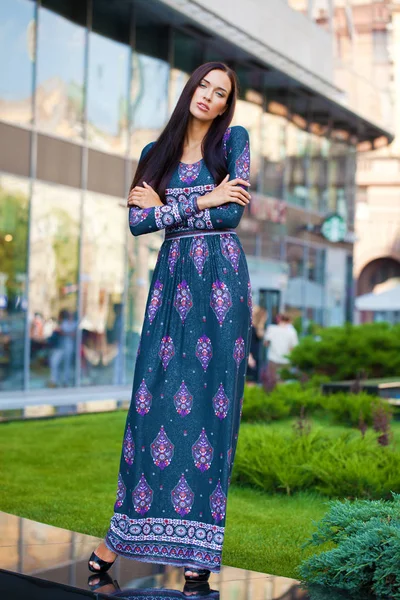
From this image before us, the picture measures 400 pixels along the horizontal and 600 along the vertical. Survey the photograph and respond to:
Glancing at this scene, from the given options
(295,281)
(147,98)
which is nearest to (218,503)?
(147,98)

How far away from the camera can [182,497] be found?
13.2 feet

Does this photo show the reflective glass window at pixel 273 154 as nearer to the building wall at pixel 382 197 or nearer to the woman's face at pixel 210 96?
the woman's face at pixel 210 96

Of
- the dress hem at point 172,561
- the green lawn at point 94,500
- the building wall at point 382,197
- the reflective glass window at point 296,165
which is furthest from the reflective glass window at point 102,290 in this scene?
→ the building wall at point 382,197

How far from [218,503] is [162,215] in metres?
1.17

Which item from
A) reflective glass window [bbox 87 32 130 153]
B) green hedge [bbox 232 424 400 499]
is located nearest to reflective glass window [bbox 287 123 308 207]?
reflective glass window [bbox 87 32 130 153]

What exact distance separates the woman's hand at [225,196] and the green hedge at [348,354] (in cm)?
1245

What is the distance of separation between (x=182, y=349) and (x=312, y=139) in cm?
2520

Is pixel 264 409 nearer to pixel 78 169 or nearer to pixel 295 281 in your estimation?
pixel 78 169

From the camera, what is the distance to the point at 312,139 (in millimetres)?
28656

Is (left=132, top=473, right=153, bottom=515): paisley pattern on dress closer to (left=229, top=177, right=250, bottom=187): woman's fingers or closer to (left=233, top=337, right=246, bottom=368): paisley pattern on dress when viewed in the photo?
(left=233, top=337, right=246, bottom=368): paisley pattern on dress

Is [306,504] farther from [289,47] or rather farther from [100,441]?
[289,47]

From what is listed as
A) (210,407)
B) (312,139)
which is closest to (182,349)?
(210,407)

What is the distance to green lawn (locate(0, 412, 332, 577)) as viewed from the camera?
18.0ft

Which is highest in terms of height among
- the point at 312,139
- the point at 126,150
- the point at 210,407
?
the point at 312,139
